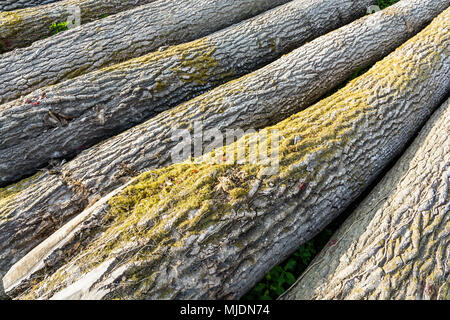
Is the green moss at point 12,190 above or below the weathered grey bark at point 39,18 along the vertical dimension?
below

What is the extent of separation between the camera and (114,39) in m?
4.32

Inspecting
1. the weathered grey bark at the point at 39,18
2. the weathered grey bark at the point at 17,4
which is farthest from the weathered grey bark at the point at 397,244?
the weathered grey bark at the point at 17,4

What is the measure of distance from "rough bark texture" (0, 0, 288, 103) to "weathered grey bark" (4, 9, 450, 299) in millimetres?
1889

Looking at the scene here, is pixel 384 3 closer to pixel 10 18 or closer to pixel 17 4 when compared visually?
pixel 10 18

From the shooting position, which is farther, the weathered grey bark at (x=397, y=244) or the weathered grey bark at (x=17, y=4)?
the weathered grey bark at (x=17, y=4)

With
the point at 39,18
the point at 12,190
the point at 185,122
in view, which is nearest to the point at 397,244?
the point at 185,122

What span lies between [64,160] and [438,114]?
427 centimetres

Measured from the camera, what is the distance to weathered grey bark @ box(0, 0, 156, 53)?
4.68 metres

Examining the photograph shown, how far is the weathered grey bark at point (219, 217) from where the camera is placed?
84.3 inches

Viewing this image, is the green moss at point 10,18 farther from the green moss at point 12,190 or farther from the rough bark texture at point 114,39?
the green moss at point 12,190

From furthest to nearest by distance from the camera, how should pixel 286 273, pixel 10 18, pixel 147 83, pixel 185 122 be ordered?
1. pixel 10 18
2. pixel 147 83
3. pixel 185 122
4. pixel 286 273

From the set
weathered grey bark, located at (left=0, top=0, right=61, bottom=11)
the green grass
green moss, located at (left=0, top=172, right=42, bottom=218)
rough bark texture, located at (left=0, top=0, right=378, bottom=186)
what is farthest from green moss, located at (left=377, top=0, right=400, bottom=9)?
weathered grey bark, located at (left=0, top=0, right=61, bottom=11)

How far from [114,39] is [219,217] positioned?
11.0 ft

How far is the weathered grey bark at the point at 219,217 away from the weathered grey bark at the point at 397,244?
0.87ft
